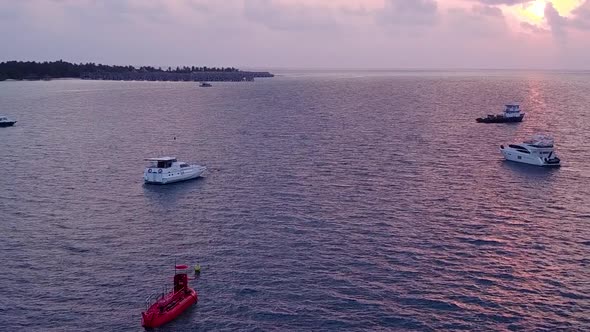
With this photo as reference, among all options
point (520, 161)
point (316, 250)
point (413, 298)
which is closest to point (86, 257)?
point (316, 250)

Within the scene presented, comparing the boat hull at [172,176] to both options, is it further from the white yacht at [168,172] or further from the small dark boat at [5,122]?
the small dark boat at [5,122]

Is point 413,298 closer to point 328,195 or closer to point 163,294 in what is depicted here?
point 163,294

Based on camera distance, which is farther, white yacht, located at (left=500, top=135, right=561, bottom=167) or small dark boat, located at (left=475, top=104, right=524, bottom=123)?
small dark boat, located at (left=475, top=104, right=524, bottom=123)

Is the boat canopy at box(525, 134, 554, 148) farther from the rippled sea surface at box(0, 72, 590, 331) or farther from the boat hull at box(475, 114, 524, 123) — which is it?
the boat hull at box(475, 114, 524, 123)

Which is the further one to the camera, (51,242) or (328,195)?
(328,195)

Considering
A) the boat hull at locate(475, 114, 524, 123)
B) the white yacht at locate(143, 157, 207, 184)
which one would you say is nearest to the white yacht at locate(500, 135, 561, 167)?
the white yacht at locate(143, 157, 207, 184)

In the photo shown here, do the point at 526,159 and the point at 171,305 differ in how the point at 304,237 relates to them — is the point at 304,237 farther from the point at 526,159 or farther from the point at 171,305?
the point at 526,159
